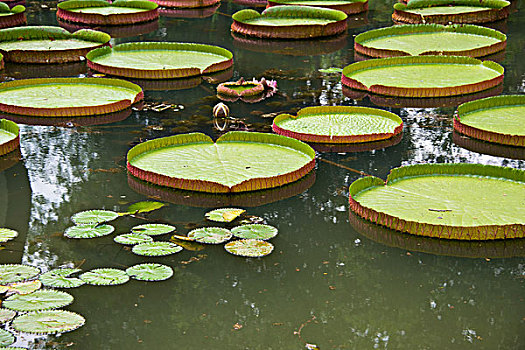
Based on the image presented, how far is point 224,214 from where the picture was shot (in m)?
4.49

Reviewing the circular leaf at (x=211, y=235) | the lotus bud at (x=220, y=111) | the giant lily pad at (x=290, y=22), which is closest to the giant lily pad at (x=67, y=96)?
the lotus bud at (x=220, y=111)

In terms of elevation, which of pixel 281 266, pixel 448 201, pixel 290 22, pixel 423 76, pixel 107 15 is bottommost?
pixel 281 266

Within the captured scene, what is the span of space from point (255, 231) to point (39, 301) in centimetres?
126

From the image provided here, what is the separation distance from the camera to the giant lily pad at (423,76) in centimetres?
695

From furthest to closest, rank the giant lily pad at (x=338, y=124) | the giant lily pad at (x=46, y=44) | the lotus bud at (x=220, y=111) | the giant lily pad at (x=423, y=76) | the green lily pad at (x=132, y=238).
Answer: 1. the giant lily pad at (x=46, y=44)
2. the giant lily pad at (x=423, y=76)
3. the lotus bud at (x=220, y=111)
4. the giant lily pad at (x=338, y=124)
5. the green lily pad at (x=132, y=238)

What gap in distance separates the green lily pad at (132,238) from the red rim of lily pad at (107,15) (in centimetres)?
703

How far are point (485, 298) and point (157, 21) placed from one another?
27.4ft

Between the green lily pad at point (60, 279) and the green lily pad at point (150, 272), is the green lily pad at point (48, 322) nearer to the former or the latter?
the green lily pad at point (60, 279)

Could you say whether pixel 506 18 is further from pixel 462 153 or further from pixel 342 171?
pixel 342 171

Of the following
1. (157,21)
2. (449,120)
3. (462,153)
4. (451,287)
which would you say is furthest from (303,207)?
(157,21)

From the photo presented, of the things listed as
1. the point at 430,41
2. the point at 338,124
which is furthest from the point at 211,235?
the point at 430,41

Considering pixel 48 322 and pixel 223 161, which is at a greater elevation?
pixel 223 161

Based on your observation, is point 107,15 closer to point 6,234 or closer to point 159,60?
point 159,60

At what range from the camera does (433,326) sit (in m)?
3.41
